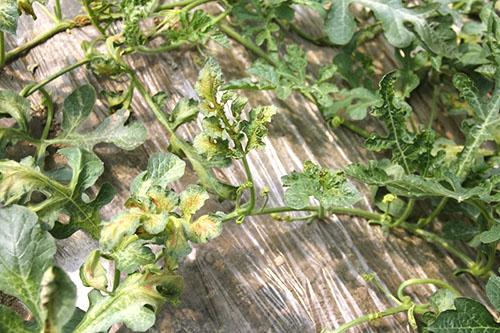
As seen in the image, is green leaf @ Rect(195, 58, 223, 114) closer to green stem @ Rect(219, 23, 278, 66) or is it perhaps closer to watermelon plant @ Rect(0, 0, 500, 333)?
watermelon plant @ Rect(0, 0, 500, 333)

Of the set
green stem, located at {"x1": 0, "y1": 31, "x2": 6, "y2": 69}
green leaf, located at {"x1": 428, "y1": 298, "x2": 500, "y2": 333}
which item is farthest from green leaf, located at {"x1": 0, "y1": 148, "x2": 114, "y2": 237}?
green leaf, located at {"x1": 428, "y1": 298, "x2": 500, "y2": 333}

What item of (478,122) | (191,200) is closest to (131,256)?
(191,200)

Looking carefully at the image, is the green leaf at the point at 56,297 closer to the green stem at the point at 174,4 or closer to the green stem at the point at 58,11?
the green stem at the point at 58,11

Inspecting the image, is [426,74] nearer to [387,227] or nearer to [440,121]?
[440,121]

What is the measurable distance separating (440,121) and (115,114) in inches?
39.5

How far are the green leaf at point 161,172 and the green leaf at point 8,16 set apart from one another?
16.3 inches

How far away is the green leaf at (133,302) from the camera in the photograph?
1265mm

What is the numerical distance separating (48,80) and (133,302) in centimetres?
66

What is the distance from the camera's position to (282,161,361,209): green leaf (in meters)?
1.53

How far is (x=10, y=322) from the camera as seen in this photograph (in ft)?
4.07

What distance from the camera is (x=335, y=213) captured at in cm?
177

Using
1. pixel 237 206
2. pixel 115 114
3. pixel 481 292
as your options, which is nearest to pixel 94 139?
pixel 115 114

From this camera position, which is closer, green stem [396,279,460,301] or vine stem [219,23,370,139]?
green stem [396,279,460,301]

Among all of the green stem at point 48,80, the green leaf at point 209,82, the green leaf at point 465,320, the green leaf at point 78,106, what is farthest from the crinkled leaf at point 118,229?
the green leaf at point 465,320
